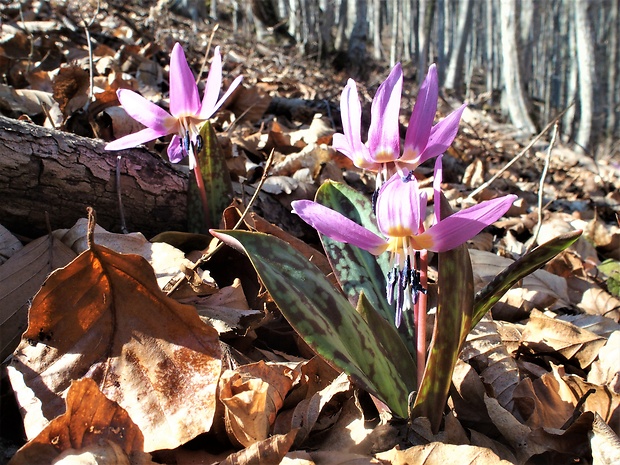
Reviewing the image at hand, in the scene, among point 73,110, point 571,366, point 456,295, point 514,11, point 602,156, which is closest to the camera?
point 456,295

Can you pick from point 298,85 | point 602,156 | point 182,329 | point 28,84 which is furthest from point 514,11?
point 182,329

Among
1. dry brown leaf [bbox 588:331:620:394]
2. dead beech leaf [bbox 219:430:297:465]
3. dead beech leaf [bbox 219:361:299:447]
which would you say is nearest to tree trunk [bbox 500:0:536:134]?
dry brown leaf [bbox 588:331:620:394]

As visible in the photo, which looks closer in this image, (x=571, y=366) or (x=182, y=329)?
(x=182, y=329)

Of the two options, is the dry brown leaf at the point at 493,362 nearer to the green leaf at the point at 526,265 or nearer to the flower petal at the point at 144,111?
the green leaf at the point at 526,265

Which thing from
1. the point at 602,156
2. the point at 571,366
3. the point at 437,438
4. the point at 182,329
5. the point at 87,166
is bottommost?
the point at 602,156

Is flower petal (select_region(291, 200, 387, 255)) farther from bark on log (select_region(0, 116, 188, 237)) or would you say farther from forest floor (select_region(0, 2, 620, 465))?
bark on log (select_region(0, 116, 188, 237))

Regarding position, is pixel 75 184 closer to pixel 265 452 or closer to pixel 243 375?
pixel 243 375

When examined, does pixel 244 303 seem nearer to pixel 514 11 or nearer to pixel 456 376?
A: pixel 456 376
